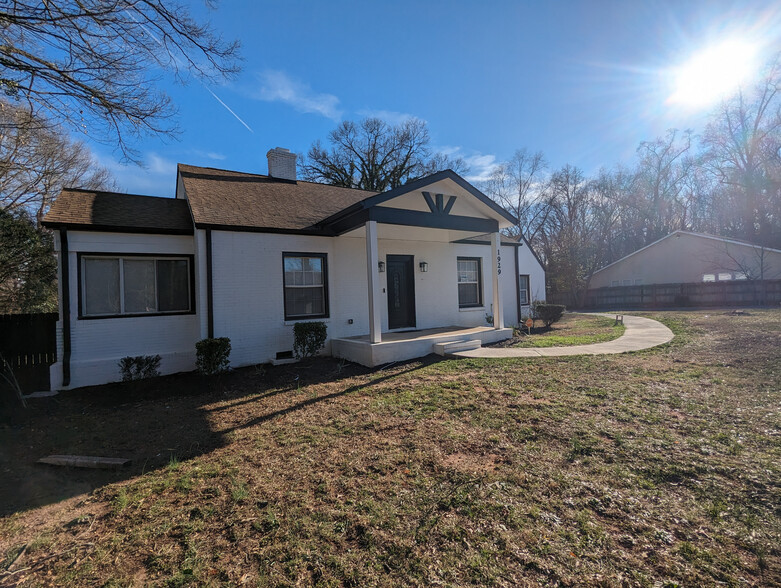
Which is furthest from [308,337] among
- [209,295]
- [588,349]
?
[588,349]

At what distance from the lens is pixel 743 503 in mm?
2707

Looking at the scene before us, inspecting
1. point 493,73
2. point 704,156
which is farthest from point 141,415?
point 704,156

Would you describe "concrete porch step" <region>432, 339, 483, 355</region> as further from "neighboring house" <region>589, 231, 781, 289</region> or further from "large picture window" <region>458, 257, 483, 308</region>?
"neighboring house" <region>589, 231, 781, 289</region>

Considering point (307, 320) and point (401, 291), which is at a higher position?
point (401, 291)

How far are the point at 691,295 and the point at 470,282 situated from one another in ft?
57.7

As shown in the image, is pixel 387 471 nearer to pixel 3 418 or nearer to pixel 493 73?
pixel 3 418

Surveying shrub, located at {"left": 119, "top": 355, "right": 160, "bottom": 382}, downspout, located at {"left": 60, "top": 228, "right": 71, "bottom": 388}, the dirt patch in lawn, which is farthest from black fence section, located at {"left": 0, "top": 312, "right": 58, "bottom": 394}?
the dirt patch in lawn

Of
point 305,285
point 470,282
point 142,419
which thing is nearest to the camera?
point 142,419

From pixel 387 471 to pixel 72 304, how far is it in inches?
294

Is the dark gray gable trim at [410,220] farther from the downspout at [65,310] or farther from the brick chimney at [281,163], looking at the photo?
the downspout at [65,310]

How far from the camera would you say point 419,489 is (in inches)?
122

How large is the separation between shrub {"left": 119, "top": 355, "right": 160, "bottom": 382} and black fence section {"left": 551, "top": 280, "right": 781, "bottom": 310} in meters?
25.3

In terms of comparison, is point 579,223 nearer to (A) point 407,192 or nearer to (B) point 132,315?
(A) point 407,192

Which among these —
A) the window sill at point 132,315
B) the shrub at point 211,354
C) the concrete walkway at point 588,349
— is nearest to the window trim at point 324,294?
the shrub at point 211,354
